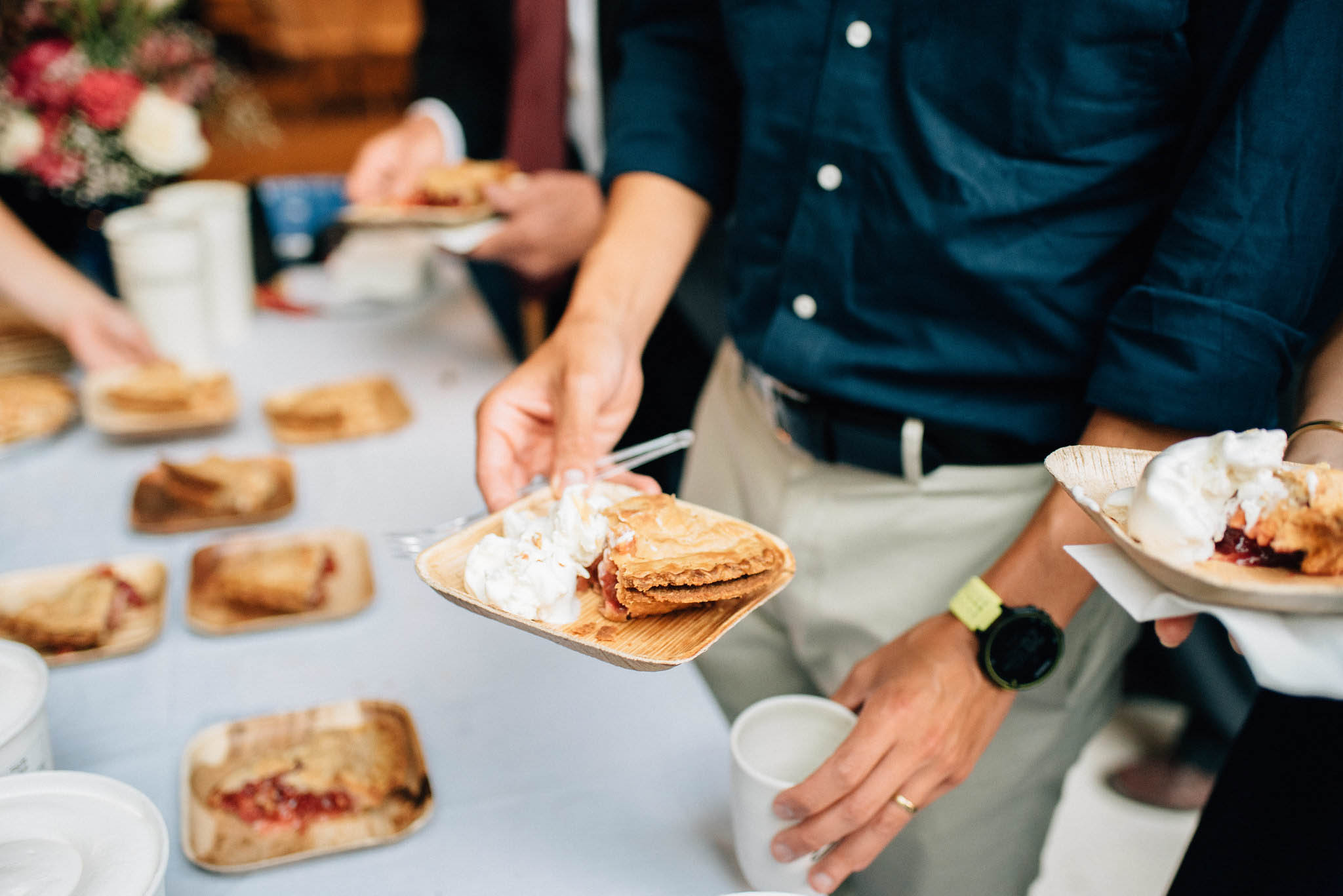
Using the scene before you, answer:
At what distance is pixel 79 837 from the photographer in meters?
0.73

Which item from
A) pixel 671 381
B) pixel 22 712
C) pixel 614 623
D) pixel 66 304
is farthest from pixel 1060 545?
pixel 66 304

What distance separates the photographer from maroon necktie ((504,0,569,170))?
239cm

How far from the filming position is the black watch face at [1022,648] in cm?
98

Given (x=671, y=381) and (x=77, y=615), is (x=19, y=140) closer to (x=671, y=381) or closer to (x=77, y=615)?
Answer: (x=77, y=615)

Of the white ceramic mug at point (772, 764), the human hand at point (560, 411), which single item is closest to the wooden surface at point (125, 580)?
the human hand at point (560, 411)

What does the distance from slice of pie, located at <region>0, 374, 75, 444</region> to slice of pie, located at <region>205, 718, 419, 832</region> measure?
107cm

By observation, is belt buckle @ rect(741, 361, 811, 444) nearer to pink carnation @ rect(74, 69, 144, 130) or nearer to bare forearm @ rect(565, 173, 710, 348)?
bare forearm @ rect(565, 173, 710, 348)

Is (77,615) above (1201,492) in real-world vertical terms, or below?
below

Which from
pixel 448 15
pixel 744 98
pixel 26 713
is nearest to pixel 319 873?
pixel 26 713

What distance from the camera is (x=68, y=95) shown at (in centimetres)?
197

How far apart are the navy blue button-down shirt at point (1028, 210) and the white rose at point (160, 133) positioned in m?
1.48

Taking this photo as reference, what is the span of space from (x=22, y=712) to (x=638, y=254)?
922 mm

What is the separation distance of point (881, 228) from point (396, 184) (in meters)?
1.63

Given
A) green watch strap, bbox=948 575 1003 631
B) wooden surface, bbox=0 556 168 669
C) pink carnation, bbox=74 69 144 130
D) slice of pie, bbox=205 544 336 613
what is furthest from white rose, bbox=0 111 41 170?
green watch strap, bbox=948 575 1003 631
